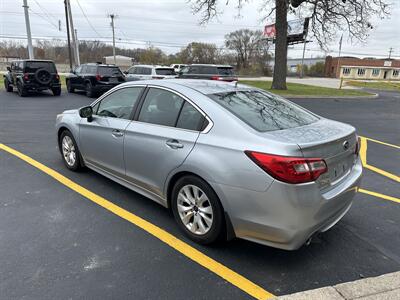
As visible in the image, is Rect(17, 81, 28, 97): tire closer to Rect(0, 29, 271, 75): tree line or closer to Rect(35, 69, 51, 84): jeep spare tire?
Rect(35, 69, 51, 84): jeep spare tire

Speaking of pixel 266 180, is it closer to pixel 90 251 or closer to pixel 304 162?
pixel 304 162

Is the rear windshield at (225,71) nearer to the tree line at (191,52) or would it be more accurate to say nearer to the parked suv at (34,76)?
the parked suv at (34,76)

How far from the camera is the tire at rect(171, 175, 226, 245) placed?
2914 mm

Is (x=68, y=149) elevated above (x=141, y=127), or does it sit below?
below

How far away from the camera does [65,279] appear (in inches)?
103

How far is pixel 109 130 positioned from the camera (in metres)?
4.06

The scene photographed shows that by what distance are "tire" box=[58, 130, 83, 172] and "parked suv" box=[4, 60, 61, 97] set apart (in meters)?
11.7

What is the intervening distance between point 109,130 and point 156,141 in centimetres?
96

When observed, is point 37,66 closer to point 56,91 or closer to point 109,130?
point 56,91

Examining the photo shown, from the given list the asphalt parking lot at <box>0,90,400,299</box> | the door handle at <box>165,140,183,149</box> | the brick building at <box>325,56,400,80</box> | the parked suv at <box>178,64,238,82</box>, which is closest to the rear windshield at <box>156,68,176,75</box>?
the parked suv at <box>178,64,238,82</box>

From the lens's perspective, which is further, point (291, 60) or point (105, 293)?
point (291, 60)

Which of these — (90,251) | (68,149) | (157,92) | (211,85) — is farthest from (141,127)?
(68,149)

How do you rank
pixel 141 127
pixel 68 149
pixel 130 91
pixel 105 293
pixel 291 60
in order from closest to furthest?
pixel 105 293 → pixel 141 127 → pixel 130 91 → pixel 68 149 → pixel 291 60

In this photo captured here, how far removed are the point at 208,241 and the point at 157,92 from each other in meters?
1.75
